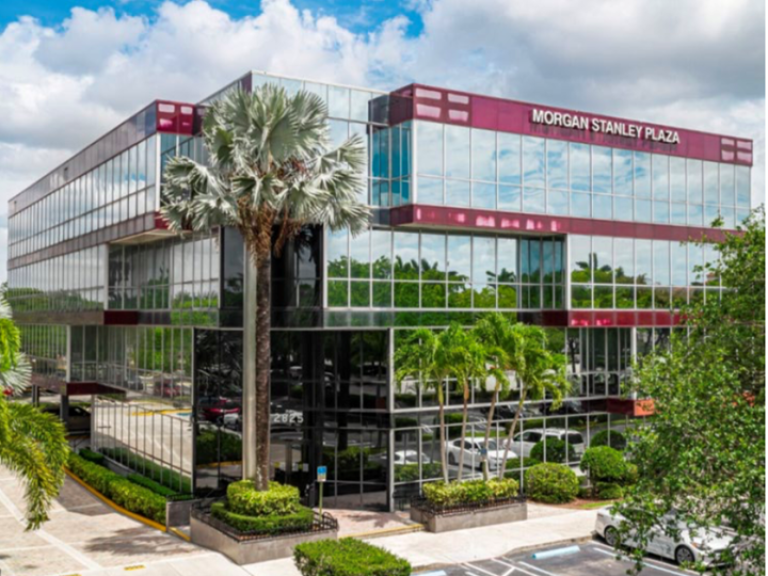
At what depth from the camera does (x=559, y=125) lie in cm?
3058

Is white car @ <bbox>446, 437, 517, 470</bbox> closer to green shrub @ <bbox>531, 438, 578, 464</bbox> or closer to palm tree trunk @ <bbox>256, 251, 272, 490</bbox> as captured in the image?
green shrub @ <bbox>531, 438, 578, 464</bbox>

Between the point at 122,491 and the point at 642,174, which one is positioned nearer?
the point at 122,491

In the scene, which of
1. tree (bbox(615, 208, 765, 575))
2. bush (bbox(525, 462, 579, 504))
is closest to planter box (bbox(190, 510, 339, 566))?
bush (bbox(525, 462, 579, 504))

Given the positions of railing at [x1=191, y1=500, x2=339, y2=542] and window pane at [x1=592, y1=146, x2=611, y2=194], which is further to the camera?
window pane at [x1=592, y1=146, x2=611, y2=194]

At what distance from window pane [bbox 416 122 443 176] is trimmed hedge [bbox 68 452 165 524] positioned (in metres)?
13.5

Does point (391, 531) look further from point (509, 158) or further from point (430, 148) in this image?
point (509, 158)

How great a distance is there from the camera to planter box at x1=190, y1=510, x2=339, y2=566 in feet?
72.1

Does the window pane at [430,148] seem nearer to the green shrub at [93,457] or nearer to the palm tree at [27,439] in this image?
the palm tree at [27,439]

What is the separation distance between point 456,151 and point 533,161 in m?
3.29

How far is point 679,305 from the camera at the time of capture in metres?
15.0

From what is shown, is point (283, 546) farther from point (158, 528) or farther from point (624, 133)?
point (624, 133)

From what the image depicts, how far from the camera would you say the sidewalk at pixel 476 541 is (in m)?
22.1

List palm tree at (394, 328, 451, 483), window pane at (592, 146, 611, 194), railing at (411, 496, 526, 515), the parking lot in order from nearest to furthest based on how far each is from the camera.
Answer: the parking lot, palm tree at (394, 328, 451, 483), railing at (411, 496, 526, 515), window pane at (592, 146, 611, 194)

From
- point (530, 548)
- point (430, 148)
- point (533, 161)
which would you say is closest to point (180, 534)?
point (530, 548)
